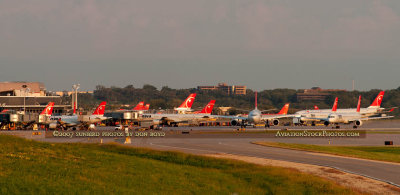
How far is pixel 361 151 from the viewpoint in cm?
5709

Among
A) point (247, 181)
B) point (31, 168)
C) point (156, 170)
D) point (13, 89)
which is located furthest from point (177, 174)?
point (13, 89)

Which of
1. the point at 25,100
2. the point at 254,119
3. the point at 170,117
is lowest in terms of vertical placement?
the point at 254,119

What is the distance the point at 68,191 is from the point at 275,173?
16466 millimetres

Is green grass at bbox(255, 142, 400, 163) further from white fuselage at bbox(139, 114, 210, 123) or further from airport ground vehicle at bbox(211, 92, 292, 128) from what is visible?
white fuselage at bbox(139, 114, 210, 123)

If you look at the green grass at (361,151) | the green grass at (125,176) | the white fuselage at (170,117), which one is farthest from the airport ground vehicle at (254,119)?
the green grass at (125,176)

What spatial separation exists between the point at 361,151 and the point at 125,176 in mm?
37305

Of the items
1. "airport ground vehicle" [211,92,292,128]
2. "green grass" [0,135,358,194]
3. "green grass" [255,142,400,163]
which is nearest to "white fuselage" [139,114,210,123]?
"airport ground vehicle" [211,92,292,128]

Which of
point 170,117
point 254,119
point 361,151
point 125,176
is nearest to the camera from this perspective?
point 125,176

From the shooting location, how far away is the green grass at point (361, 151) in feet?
162

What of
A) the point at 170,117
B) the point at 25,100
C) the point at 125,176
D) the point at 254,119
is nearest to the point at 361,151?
the point at 125,176

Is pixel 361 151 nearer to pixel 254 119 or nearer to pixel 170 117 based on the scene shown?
pixel 254 119

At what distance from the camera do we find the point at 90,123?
4555 inches

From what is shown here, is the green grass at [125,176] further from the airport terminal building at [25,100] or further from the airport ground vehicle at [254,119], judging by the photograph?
the airport terminal building at [25,100]

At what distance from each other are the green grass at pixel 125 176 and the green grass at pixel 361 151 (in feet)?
56.4
